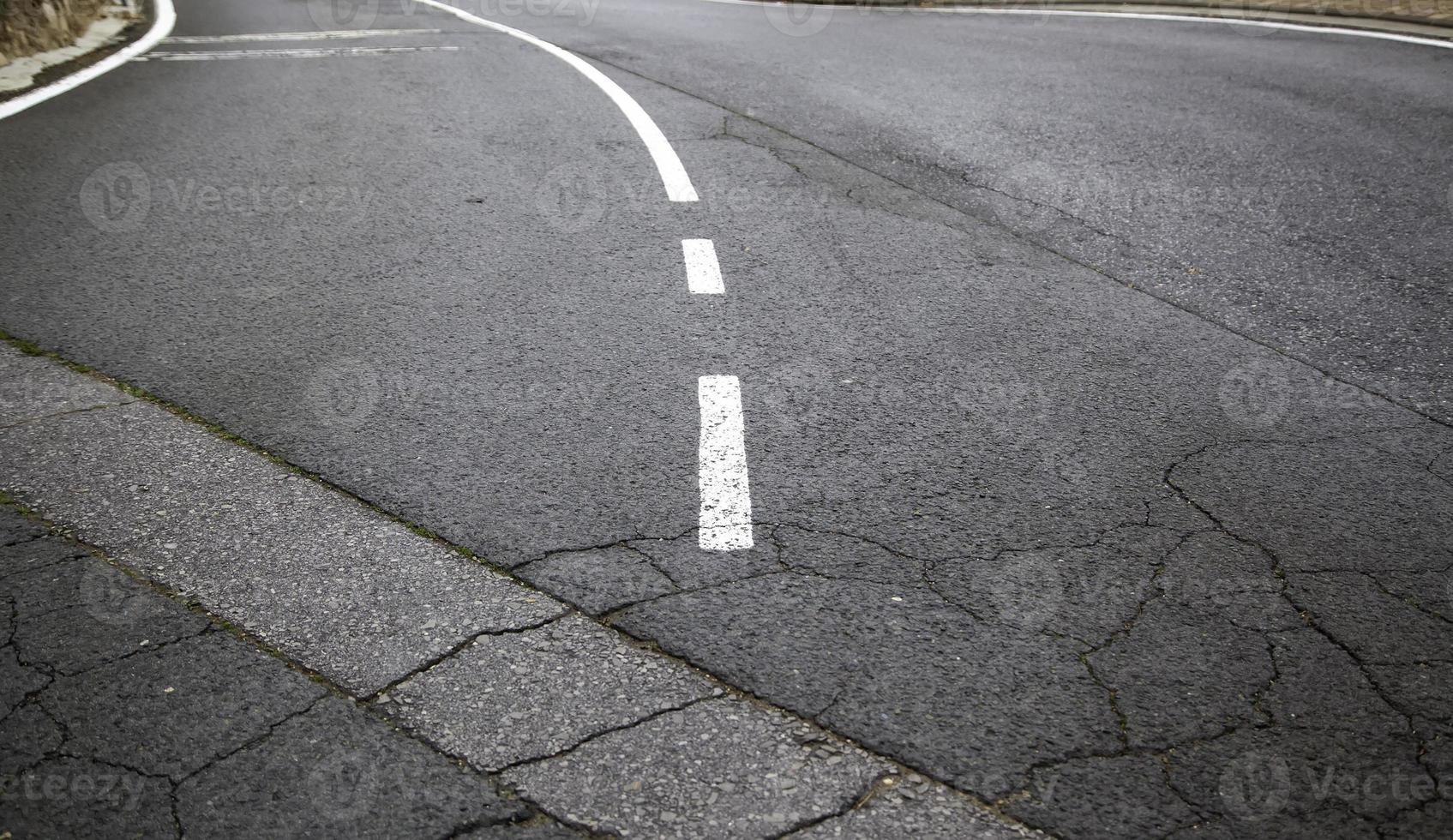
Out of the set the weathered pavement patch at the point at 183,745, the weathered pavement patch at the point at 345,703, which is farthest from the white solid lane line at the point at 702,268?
the weathered pavement patch at the point at 183,745

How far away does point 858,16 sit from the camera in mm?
15438

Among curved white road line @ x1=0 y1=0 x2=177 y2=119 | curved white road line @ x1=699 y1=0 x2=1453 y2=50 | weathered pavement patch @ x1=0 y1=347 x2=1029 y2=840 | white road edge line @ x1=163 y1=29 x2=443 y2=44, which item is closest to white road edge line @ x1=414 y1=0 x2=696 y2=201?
white road edge line @ x1=163 y1=29 x2=443 y2=44

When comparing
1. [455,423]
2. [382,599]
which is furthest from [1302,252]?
[382,599]

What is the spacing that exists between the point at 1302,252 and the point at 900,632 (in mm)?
4225

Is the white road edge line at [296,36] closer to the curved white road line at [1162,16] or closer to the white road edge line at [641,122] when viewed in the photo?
the white road edge line at [641,122]

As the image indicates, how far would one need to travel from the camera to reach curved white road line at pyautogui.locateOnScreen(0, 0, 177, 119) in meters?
8.32

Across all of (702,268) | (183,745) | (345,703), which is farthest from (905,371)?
(183,745)

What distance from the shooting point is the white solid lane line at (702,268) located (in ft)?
18.0

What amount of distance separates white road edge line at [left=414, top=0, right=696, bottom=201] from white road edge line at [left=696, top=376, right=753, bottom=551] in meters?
2.55

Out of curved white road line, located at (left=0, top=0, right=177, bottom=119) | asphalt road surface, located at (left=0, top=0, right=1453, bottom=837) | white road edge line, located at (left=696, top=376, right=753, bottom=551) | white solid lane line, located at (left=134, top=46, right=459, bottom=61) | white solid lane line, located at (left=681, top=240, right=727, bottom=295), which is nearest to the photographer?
asphalt road surface, located at (left=0, top=0, right=1453, bottom=837)

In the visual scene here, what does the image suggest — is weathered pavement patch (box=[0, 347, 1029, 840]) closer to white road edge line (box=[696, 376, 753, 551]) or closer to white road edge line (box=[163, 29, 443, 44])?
white road edge line (box=[696, 376, 753, 551])

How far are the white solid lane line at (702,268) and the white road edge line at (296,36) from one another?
7.42m

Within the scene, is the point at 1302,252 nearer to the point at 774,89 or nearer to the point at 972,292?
the point at 972,292

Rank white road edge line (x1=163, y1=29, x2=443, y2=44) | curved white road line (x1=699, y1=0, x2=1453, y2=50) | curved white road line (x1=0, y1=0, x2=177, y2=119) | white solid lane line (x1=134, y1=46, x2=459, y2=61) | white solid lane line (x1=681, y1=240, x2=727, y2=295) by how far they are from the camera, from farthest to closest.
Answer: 1. curved white road line (x1=699, y1=0, x2=1453, y2=50)
2. white road edge line (x1=163, y1=29, x2=443, y2=44)
3. white solid lane line (x1=134, y1=46, x2=459, y2=61)
4. curved white road line (x1=0, y1=0, x2=177, y2=119)
5. white solid lane line (x1=681, y1=240, x2=727, y2=295)
